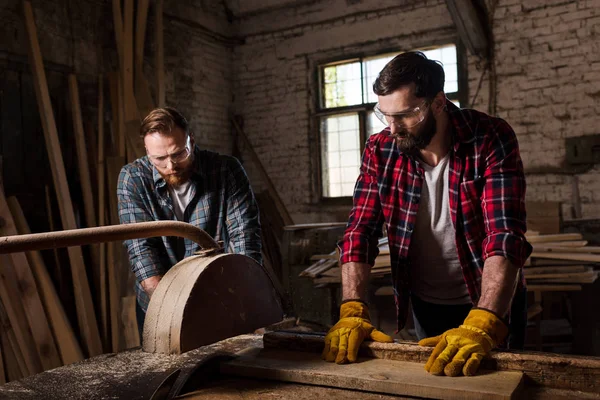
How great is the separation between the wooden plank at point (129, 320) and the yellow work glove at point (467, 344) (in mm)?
2805

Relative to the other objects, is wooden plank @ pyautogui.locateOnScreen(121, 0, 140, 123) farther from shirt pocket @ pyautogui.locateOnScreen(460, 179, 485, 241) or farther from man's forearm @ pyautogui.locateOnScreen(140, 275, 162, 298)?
shirt pocket @ pyautogui.locateOnScreen(460, 179, 485, 241)

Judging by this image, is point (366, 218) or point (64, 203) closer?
point (366, 218)

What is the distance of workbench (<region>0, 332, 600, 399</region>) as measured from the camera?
1.44 metres

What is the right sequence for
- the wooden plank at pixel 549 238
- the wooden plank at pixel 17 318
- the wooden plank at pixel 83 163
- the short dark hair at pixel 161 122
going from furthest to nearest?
the wooden plank at pixel 83 163 → the wooden plank at pixel 549 238 → the wooden plank at pixel 17 318 → the short dark hair at pixel 161 122

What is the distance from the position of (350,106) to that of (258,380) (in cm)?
568

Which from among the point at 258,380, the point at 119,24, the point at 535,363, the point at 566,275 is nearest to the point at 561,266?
the point at 566,275

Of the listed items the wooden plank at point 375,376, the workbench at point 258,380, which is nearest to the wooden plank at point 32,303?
the workbench at point 258,380

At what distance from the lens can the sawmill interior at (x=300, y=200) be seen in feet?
5.21

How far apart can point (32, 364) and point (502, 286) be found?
10.7 ft

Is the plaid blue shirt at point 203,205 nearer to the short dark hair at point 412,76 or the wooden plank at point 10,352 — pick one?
the short dark hair at point 412,76

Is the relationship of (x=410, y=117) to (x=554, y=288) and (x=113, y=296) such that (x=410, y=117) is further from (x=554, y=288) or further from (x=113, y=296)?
(x=113, y=296)

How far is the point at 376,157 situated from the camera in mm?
2176

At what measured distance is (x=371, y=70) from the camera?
6.90 metres

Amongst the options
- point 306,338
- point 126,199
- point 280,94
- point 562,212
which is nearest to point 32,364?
point 126,199
